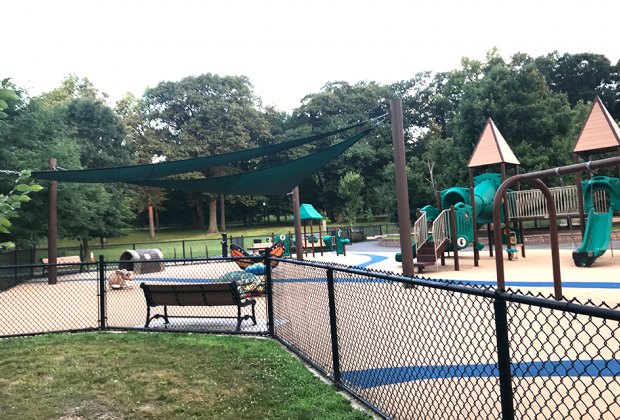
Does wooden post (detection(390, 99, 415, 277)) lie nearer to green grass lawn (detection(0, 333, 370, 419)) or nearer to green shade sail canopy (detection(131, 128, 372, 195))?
green shade sail canopy (detection(131, 128, 372, 195))

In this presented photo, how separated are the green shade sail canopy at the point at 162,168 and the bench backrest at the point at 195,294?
2105 millimetres

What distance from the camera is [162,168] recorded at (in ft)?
25.7

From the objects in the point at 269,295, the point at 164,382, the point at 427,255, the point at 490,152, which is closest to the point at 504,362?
the point at 164,382

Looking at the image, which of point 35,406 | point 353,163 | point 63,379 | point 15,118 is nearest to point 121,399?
point 35,406

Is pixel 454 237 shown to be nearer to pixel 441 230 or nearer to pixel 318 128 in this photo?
pixel 441 230

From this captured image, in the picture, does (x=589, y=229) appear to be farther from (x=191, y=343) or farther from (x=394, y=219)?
(x=394, y=219)

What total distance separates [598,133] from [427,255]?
639 cm

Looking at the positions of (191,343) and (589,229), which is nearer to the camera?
(191,343)

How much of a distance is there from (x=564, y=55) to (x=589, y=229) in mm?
38106

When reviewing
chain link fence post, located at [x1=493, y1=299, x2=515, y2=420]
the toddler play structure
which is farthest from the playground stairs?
chain link fence post, located at [x1=493, y1=299, x2=515, y2=420]

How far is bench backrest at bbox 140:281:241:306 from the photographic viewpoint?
633 centimetres

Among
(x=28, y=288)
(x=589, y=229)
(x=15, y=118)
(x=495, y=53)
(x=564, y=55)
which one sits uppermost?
(x=564, y=55)

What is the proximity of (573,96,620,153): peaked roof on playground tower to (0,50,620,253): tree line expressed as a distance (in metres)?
10.9

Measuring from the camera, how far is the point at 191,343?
5613 millimetres
